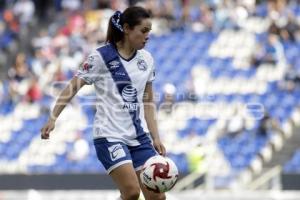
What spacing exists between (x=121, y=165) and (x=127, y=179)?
14 centimetres

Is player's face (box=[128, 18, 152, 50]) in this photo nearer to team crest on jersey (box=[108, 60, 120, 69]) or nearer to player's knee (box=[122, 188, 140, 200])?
team crest on jersey (box=[108, 60, 120, 69])

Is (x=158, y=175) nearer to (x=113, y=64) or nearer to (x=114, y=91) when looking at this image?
(x=114, y=91)

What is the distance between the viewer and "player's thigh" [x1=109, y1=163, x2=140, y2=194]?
23.4 feet

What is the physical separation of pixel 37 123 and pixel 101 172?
317 centimetres

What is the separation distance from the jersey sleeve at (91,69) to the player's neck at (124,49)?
21 centimetres

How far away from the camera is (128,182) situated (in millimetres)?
7145

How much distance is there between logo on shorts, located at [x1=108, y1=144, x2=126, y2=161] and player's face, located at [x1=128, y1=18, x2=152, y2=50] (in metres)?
0.88

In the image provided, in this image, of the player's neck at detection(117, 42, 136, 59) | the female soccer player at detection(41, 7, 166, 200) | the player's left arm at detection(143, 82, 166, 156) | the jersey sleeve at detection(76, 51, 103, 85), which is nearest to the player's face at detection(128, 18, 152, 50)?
the female soccer player at detection(41, 7, 166, 200)

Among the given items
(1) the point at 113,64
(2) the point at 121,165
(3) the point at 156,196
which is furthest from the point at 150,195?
(1) the point at 113,64

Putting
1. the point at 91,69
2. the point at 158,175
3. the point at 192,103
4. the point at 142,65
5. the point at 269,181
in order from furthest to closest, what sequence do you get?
the point at 192,103, the point at 269,181, the point at 142,65, the point at 91,69, the point at 158,175

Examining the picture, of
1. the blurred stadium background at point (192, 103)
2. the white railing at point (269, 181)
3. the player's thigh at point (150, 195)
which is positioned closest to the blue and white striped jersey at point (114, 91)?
the player's thigh at point (150, 195)

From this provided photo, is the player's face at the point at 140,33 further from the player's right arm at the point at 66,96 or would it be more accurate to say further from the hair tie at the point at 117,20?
the player's right arm at the point at 66,96

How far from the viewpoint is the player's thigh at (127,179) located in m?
7.13

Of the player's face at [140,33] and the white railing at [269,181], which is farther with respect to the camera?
the white railing at [269,181]
